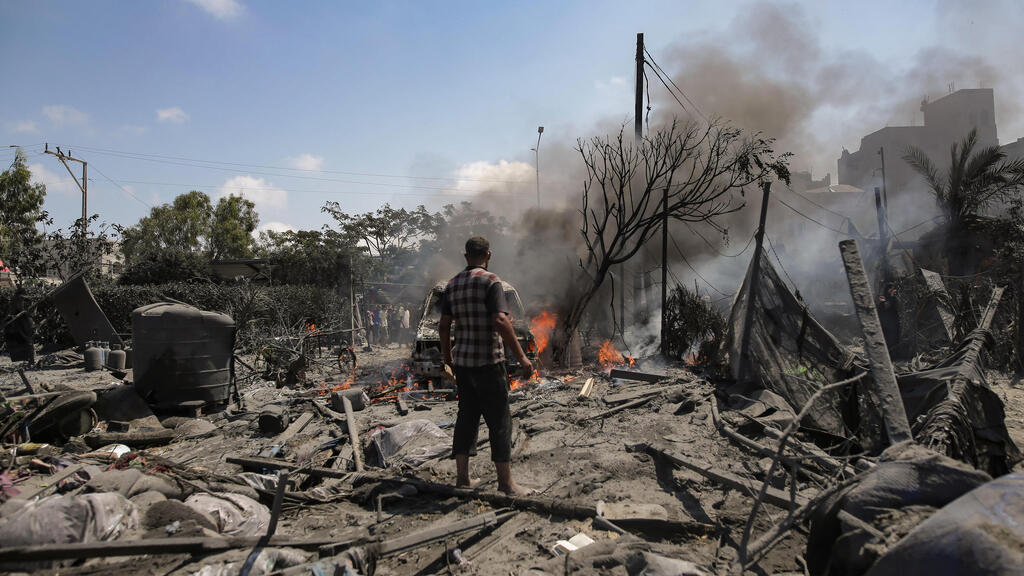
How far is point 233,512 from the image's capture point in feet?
10.9

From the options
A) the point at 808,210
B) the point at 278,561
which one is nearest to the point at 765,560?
the point at 278,561

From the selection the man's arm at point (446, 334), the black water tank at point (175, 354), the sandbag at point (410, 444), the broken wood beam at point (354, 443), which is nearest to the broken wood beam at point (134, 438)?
the black water tank at point (175, 354)

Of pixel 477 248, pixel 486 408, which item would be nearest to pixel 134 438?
pixel 486 408

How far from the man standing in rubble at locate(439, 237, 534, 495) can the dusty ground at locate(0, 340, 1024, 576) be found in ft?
1.18

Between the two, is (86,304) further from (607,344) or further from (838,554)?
(838,554)

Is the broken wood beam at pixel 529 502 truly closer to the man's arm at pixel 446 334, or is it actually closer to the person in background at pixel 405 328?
the man's arm at pixel 446 334

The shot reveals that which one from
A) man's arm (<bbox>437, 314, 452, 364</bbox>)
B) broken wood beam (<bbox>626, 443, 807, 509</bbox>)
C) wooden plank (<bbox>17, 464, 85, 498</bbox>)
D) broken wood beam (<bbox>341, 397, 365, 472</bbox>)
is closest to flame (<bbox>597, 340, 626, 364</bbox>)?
broken wood beam (<bbox>341, 397, 365, 472</bbox>)

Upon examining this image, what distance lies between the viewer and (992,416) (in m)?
3.27

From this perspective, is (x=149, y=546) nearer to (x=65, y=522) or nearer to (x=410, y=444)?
(x=65, y=522)

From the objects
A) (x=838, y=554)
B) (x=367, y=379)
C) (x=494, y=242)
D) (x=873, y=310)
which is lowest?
(x=367, y=379)

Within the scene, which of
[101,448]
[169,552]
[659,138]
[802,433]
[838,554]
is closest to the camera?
[838,554]

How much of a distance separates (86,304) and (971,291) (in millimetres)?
19774

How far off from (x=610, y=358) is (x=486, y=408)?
331 inches

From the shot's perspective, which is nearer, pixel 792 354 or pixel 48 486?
pixel 48 486
